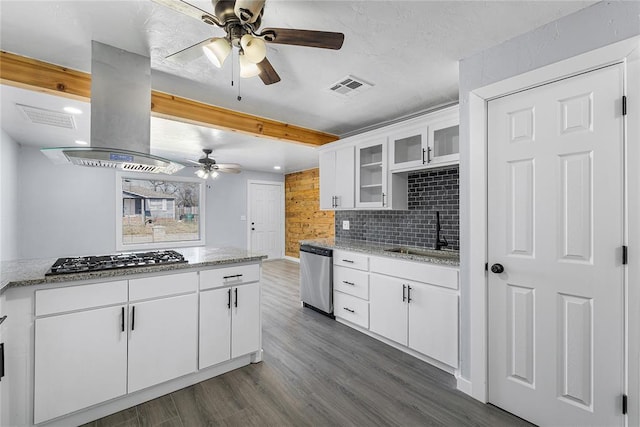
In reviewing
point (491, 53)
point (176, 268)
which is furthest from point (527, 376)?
point (176, 268)

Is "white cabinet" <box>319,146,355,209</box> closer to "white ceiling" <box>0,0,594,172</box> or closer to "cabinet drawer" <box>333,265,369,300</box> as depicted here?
"white ceiling" <box>0,0,594,172</box>

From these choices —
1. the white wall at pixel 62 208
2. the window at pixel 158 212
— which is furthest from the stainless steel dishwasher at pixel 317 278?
the white wall at pixel 62 208

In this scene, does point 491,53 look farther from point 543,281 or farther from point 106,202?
A: point 106,202

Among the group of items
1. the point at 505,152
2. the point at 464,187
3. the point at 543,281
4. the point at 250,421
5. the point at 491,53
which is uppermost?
the point at 491,53

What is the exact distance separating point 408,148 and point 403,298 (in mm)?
1536

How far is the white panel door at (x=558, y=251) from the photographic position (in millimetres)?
1535

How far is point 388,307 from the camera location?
2832 mm

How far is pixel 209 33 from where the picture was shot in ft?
6.15

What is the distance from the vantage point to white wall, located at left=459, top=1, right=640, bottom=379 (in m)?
1.53

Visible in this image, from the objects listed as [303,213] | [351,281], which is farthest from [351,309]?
[303,213]

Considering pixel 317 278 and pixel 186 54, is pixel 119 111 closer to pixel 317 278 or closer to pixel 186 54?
pixel 186 54

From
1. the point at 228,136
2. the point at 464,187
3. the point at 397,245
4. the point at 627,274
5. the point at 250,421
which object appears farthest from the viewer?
the point at 228,136

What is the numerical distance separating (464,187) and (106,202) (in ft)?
20.1

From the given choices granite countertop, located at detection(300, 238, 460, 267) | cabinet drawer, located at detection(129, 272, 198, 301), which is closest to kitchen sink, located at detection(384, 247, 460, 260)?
granite countertop, located at detection(300, 238, 460, 267)
